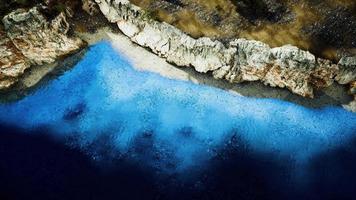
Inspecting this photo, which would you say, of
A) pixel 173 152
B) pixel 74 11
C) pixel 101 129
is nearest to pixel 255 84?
pixel 173 152

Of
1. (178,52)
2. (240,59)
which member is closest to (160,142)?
(178,52)

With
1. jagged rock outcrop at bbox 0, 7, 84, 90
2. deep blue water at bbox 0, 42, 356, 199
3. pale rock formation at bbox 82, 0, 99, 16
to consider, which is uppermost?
pale rock formation at bbox 82, 0, 99, 16

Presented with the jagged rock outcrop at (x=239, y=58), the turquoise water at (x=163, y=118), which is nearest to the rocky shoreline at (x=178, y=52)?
the jagged rock outcrop at (x=239, y=58)

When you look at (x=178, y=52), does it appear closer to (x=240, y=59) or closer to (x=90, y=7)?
(x=240, y=59)

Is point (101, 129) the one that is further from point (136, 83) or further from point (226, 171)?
point (226, 171)

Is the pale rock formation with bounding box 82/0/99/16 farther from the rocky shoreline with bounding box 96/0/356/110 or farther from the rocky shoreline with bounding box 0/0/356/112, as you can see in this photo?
the rocky shoreline with bounding box 96/0/356/110

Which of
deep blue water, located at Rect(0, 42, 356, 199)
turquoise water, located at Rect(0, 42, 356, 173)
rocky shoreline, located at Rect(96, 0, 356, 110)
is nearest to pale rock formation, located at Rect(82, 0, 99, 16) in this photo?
rocky shoreline, located at Rect(96, 0, 356, 110)
